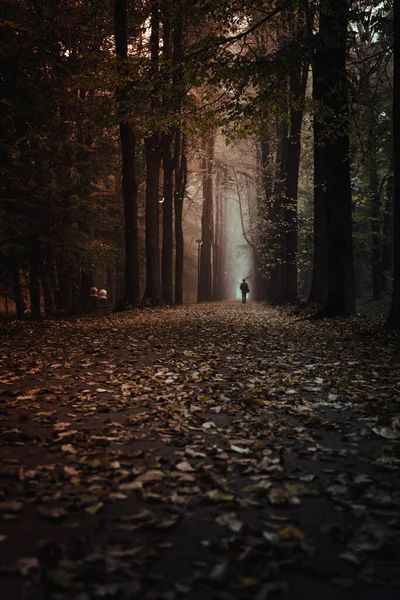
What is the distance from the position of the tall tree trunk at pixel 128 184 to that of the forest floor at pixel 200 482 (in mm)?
12795

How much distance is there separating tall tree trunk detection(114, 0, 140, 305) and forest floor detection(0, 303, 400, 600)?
504 inches

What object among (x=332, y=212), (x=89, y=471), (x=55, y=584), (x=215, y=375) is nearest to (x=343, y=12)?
(x=332, y=212)

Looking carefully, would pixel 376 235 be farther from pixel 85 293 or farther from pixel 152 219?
pixel 85 293

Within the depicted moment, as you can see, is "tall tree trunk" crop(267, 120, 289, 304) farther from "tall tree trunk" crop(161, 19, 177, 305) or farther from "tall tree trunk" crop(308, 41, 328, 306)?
"tall tree trunk" crop(308, 41, 328, 306)

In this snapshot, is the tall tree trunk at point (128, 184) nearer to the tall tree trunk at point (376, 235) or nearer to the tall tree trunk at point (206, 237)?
the tall tree trunk at point (376, 235)

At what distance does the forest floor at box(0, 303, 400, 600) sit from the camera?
8.36ft

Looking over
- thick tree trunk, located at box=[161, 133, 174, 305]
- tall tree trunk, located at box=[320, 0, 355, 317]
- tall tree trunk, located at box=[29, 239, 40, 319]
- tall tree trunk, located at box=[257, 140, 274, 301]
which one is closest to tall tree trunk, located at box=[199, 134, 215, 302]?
tall tree trunk, located at box=[257, 140, 274, 301]

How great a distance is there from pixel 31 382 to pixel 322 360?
15.4 ft

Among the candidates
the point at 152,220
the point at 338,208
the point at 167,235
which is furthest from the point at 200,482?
the point at 167,235

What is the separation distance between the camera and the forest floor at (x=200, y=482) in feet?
8.36

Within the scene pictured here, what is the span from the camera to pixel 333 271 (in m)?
15.4

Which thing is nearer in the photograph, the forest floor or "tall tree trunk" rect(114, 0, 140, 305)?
the forest floor

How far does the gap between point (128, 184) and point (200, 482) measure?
18222 millimetres

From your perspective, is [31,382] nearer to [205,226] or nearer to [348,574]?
[348,574]
